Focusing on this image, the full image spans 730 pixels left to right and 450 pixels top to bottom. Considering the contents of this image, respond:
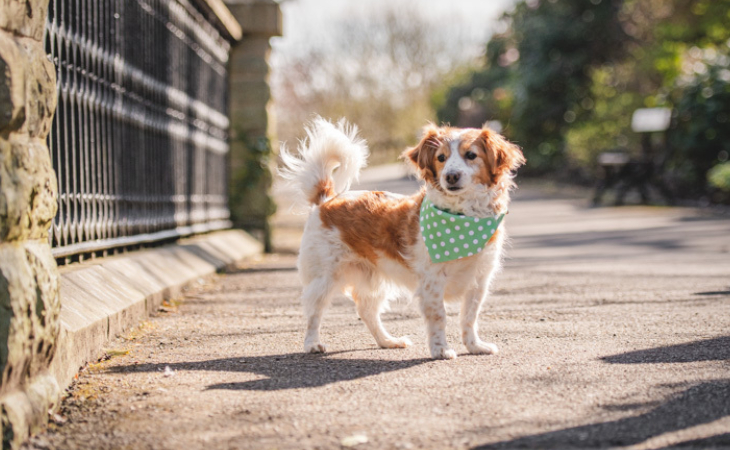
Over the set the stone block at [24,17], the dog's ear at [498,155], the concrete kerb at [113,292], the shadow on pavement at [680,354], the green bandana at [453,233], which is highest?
the stone block at [24,17]

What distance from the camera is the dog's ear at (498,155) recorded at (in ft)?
15.6

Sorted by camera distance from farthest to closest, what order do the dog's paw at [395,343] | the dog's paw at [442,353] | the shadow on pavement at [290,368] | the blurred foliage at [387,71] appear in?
1. the blurred foliage at [387,71]
2. the dog's paw at [395,343]
3. the dog's paw at [442,353]
4. the shadow on pavement at [290,368]

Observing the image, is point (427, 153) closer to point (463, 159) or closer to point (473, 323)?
point (463, 159)

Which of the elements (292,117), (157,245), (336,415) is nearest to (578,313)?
(336,415)

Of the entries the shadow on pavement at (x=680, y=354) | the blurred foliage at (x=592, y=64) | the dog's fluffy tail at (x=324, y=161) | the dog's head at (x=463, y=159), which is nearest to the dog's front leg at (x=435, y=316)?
the dog's head at (x=463, y=159)

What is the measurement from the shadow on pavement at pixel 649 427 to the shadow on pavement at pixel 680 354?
65 centimetres

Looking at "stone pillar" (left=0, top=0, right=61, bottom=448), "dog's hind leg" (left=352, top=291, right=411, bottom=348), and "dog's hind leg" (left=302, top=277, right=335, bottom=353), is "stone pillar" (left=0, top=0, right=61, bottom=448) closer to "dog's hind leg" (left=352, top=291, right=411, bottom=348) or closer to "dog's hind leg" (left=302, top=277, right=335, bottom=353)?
"dog's hind leg" (left=302, top=277, right=335, bottom=353)

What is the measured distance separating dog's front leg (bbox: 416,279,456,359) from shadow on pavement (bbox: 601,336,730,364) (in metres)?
0.84

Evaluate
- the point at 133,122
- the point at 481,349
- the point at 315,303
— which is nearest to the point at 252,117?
the point at 133,122

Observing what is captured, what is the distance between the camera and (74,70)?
5.29 m

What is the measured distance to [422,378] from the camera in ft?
13.3

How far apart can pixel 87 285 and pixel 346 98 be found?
38.2 metres

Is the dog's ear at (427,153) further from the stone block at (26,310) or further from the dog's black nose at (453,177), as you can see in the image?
→ the stone block at (26,310)

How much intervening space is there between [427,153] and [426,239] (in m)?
0.52
